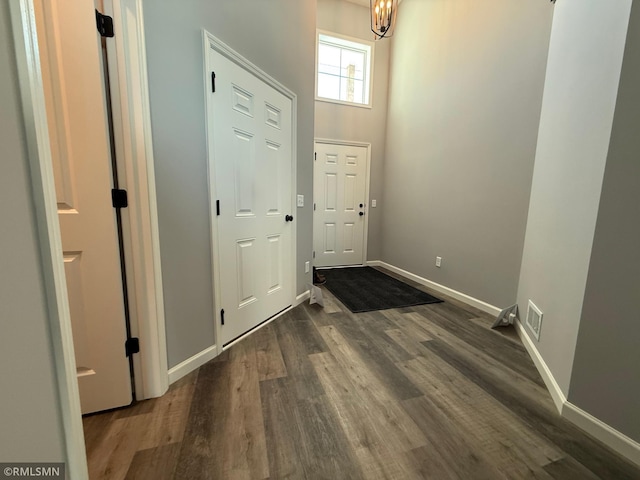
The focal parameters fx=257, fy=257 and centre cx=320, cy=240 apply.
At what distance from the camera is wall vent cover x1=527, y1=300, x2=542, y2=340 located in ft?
5.57

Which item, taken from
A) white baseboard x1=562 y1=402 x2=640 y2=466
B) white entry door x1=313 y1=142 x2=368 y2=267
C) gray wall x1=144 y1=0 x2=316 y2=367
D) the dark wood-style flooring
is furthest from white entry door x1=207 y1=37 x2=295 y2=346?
white baseboard x1=562 y1=402 x2=640 y2=466

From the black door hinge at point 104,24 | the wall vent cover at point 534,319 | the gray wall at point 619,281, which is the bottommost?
the wall vent cover at point 534,319

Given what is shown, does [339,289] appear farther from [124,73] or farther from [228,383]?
[124,73]

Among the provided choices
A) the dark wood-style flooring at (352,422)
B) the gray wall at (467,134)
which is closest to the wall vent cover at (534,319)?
the dark wood-style flooring at (352,422)

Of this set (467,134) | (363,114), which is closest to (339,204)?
(363,114)

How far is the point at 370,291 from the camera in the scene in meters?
3.13

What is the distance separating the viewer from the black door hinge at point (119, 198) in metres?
1.17

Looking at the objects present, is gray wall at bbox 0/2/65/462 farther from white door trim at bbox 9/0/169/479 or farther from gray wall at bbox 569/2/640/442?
gray wall at bbox 569/2/640/442

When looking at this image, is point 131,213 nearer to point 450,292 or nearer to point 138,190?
point 138,190

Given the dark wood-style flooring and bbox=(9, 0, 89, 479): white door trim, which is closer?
bbox=(9, 0, 89, 479): white door trim

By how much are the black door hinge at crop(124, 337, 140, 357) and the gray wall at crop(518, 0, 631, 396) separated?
2.15 meters

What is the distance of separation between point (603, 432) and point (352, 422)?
1097 millimetres

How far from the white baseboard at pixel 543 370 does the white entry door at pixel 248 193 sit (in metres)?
1.92

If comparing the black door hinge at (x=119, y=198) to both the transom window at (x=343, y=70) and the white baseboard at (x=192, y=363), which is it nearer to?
the white baseboard at (x=192, y=363)
